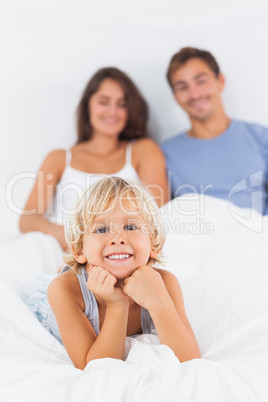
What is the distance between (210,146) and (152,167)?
0.30 m

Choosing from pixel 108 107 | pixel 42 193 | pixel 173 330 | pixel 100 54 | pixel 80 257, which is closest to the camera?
pixel 173 330

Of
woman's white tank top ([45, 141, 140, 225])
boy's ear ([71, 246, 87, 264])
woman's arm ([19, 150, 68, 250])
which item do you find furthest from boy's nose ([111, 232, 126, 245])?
woman's white tank top ([45, 141, 140, 225])

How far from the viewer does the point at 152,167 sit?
2033mm

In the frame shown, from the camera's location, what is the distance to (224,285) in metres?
1.21

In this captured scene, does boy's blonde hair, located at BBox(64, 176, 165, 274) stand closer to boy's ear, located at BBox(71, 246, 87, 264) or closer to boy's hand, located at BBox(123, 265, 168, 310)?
boy's ear, located at BBox(71, 246, 87, 264)

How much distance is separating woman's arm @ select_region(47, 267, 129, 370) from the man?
3.71 feet

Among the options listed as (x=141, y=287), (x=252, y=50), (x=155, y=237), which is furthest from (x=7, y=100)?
(x=141, y=287)

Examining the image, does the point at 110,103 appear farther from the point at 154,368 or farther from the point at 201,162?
the point at 154,368

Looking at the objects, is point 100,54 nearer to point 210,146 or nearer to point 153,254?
point 210,146

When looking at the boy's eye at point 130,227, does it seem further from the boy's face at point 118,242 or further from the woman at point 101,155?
the woman at point 101,155

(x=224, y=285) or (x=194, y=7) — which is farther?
(x=194, y=7)

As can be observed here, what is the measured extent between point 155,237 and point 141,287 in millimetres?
174

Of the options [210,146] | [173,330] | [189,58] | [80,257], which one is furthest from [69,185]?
[173,330]

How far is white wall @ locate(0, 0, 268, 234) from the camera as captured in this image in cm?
223
